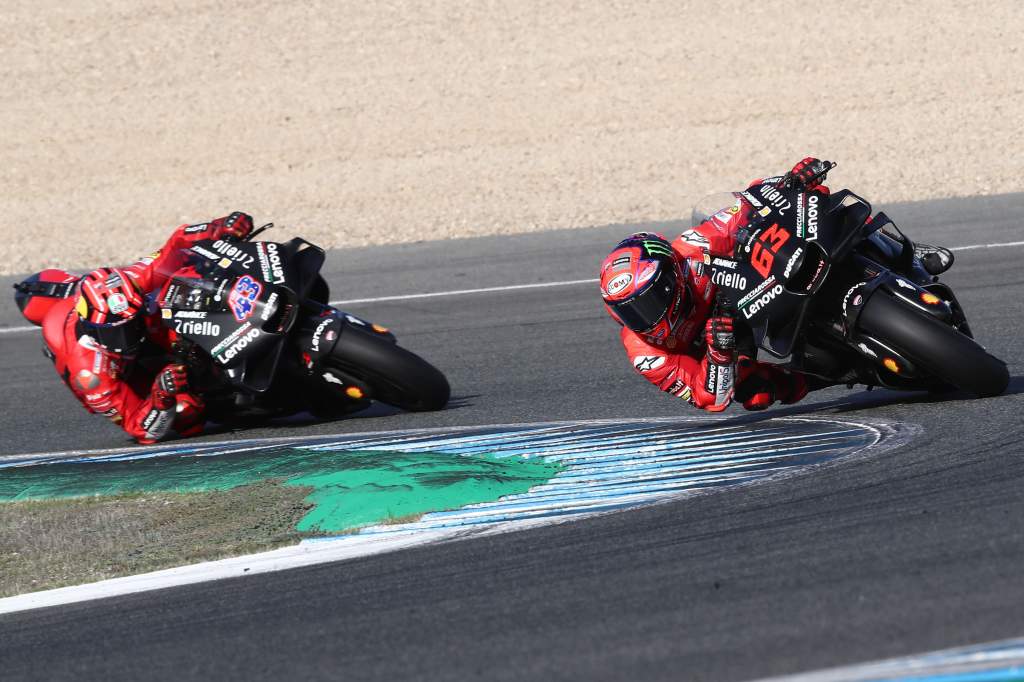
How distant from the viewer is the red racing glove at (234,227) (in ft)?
26.0

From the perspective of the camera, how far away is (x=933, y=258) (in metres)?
6.85

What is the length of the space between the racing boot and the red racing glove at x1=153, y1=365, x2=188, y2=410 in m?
3.90

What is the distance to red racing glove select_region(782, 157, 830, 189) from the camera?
6465 mm

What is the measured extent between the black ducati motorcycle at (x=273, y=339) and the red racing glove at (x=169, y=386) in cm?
9

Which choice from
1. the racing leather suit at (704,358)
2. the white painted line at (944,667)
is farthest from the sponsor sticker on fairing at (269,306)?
the white painted line at (944,667)

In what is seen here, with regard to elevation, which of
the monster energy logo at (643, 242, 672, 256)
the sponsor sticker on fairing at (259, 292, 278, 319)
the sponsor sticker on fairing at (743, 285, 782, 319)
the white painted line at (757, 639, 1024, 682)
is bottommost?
the white painted line at (757, 639, 1024, 682)

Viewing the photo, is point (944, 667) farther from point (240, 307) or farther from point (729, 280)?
point (240, 307)

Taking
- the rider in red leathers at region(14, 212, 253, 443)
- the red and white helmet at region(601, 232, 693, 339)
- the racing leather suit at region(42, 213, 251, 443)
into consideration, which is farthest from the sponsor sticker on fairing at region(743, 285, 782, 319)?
the racing leather suit at region(42, 213, 251, 443)

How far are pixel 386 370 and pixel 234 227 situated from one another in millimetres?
1198

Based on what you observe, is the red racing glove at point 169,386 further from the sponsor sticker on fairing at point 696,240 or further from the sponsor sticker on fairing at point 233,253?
the sponsor sticker on fairing at point 696,240

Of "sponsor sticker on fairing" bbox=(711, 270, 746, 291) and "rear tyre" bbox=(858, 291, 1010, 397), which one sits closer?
"rear tyre" bbox=(858, 291, 1010, 397)

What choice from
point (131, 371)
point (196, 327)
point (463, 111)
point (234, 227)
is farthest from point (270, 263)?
point (463, 111)

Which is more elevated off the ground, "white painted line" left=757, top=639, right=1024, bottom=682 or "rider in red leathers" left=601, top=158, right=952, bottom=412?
"rider in red leathers" left=601, top=158, right=952, bottom=412

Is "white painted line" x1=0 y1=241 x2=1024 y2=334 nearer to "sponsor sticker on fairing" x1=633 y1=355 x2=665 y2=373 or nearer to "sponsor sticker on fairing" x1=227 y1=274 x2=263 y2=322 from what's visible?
"sponsor sticker on fairing" x1=227 y1=274 x2=263 y2=322
